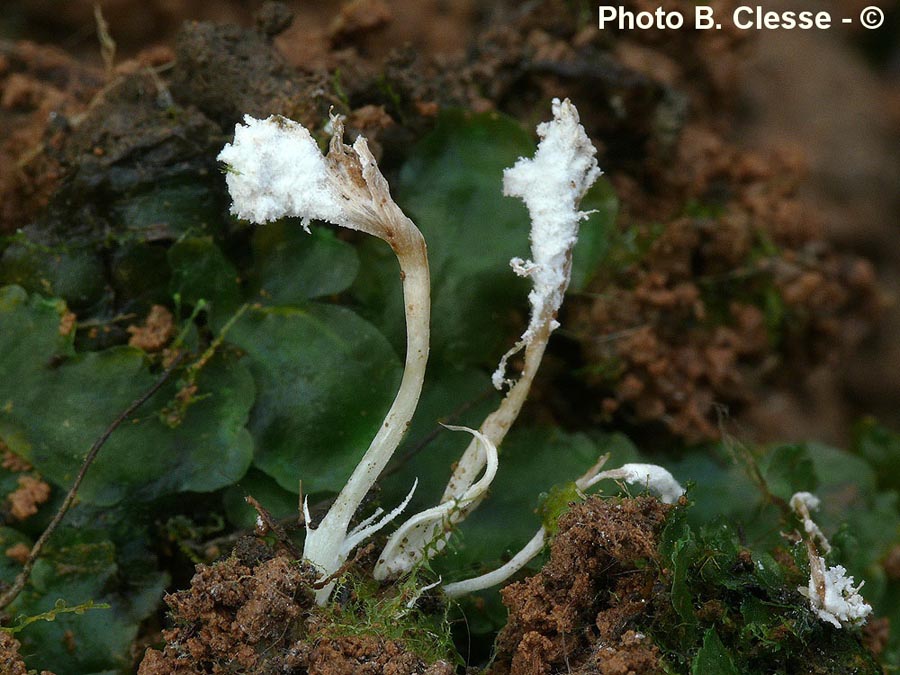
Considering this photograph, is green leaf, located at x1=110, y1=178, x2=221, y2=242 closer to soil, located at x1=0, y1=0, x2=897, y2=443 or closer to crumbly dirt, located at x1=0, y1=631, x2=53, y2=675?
soil, located at x1=0, y1=0, x2=897, y2=443

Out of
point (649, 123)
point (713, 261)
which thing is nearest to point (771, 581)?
point (713, 261)

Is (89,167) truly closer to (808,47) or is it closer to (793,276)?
(793,276)

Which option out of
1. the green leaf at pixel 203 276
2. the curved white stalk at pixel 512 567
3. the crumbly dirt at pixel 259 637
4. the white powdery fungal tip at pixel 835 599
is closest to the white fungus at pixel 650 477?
the curved white stalk at pixel 512 567

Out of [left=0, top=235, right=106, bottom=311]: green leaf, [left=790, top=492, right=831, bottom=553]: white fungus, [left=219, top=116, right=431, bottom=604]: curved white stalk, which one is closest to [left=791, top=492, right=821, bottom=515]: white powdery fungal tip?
[left=790, top=492, right=831, bottom=553]: white fungus

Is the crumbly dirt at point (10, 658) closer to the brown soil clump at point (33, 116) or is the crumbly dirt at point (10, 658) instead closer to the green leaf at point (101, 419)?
the green leaf at point (101, 419)

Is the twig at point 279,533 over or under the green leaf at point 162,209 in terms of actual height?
under
